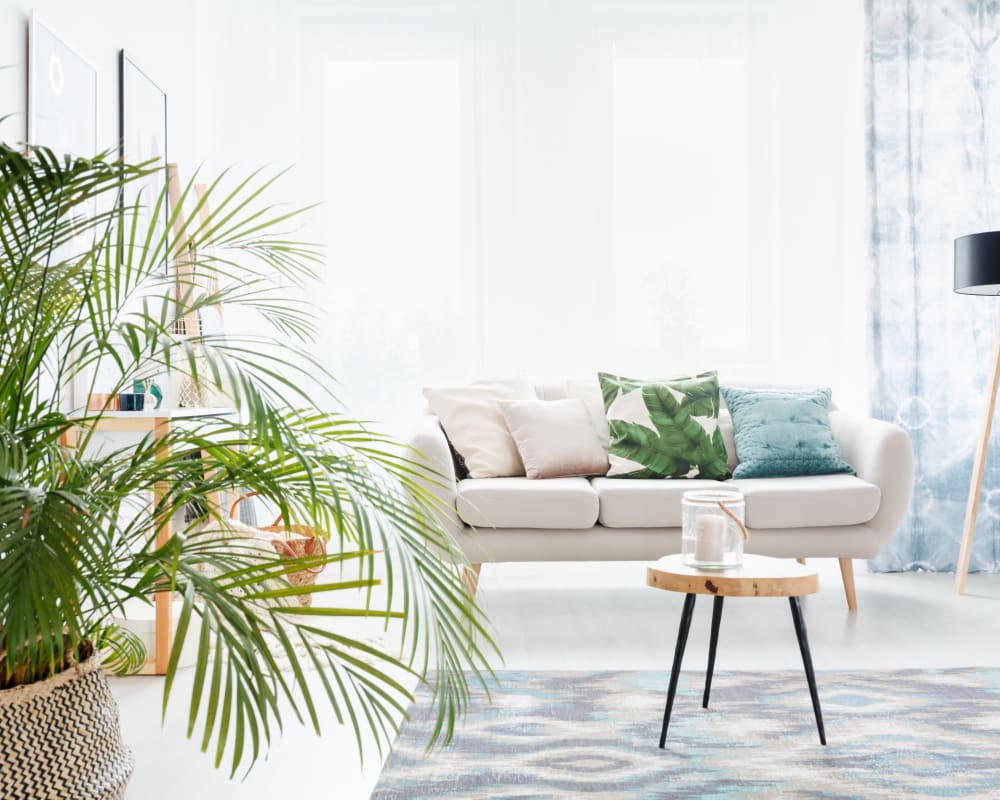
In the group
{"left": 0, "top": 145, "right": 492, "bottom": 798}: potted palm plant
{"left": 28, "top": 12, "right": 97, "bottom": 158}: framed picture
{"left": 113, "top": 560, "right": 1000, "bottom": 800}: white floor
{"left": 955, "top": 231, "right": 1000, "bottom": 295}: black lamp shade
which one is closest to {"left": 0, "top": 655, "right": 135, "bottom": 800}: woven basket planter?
{"left": 0, "top": 145, "right": 492, "bottom": 798}: potted palm plant

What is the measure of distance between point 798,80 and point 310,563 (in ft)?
13.4

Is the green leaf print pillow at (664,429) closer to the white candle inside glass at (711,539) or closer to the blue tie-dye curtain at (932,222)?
the blue tie-dye curtain at (932,222)

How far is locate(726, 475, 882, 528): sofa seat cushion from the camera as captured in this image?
130 inches

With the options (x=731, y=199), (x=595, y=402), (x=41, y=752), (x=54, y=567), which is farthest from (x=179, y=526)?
(x=731, y=199)

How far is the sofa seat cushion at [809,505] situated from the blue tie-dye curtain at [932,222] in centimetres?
102

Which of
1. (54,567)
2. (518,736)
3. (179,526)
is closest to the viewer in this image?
(54,567)

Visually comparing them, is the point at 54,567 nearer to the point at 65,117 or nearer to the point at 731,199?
the point at 65,117

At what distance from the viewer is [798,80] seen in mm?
4586

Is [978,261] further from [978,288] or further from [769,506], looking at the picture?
[769,506]

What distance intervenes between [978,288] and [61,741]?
3.68m

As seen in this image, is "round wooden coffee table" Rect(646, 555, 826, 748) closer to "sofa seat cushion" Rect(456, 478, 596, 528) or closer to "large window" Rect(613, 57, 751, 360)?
"sofa seat cushion" Rect(456, 478, 596, 528)

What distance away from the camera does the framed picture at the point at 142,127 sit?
3398mm

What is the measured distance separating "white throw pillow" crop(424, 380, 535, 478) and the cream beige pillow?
0.16ft

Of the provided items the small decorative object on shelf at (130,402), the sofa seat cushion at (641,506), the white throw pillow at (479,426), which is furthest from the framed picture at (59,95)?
the sofa seat cushion at (641,506)
